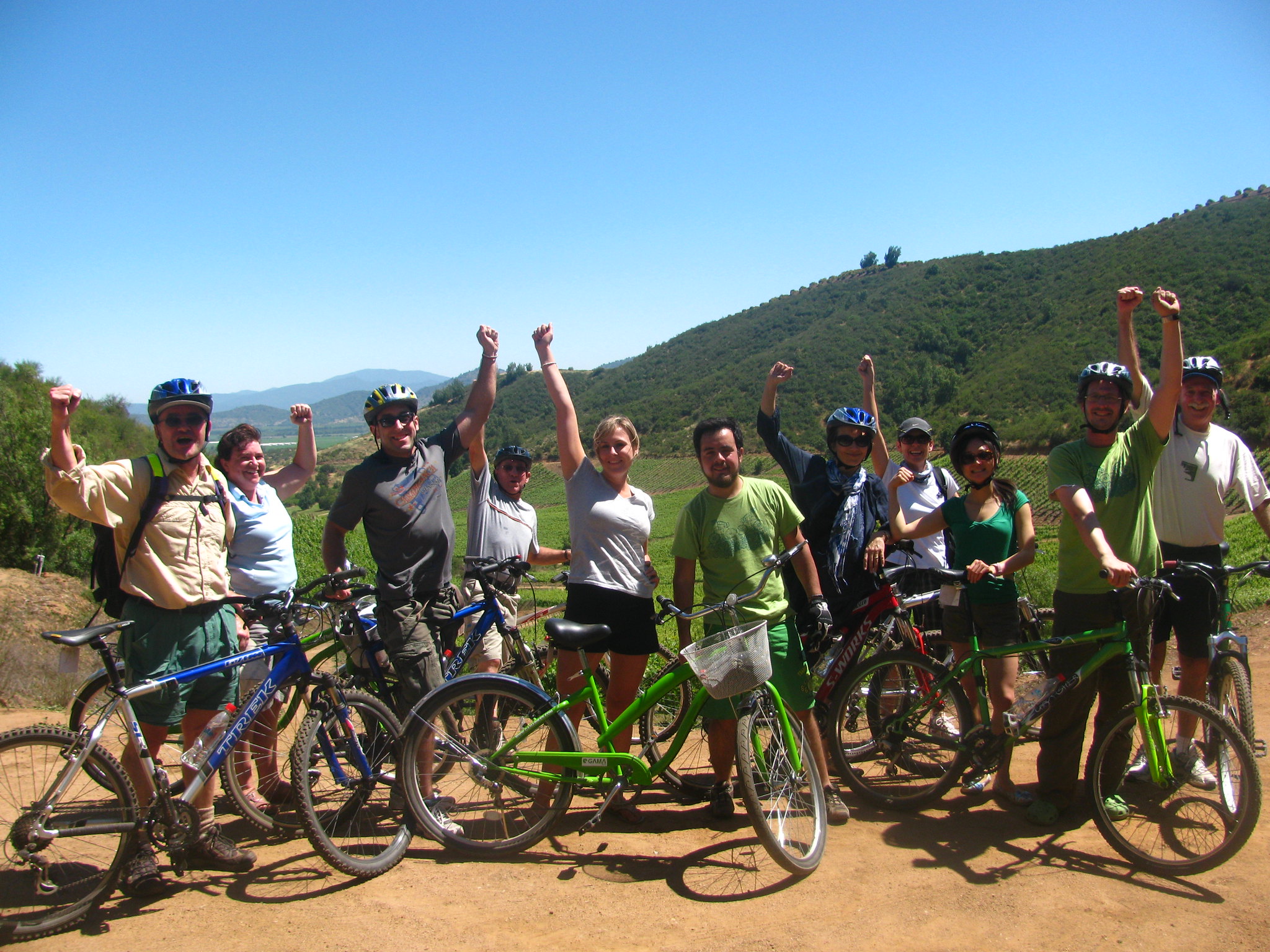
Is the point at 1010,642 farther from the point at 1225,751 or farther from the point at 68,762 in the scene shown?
the point at 68,762

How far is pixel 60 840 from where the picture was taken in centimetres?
309

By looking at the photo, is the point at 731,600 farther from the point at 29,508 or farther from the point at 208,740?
the point at 29,508

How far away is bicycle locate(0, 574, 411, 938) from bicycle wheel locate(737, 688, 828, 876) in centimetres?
156

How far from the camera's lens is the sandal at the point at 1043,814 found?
387 centimetres

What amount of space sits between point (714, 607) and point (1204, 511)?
113 inches

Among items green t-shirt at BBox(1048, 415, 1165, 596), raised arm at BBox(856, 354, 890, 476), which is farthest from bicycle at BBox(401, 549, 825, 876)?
raised arm at BBox(856, 354, 890, 476)

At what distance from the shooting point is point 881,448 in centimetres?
551

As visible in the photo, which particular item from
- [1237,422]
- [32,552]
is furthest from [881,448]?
[1237,422]

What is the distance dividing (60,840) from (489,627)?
204 cm

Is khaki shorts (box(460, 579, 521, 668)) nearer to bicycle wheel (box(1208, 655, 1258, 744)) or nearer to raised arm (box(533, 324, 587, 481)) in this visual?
raised arm (box(533, 324, 587, 481))

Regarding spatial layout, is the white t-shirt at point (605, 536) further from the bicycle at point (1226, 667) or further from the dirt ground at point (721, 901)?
the bicycle at point (1226, 667)

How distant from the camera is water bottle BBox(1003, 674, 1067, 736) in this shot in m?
3.87

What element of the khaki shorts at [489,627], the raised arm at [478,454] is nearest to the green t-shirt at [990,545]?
the khaki shorts at [489,627]

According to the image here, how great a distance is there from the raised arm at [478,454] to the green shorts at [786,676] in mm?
1958
